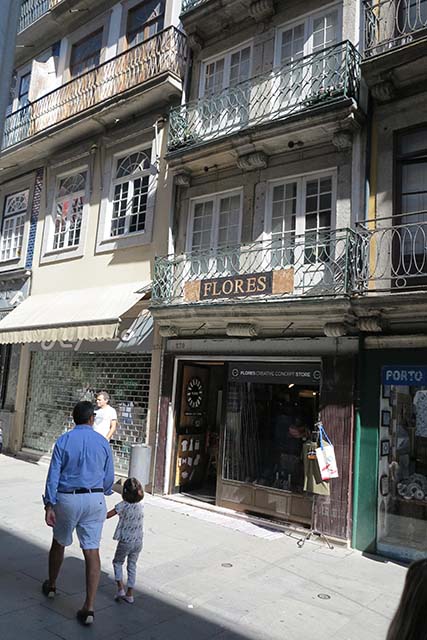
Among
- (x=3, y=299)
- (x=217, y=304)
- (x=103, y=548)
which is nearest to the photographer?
(x=103, y=548)

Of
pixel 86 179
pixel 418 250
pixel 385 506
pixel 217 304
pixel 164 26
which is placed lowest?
pixel 385 506

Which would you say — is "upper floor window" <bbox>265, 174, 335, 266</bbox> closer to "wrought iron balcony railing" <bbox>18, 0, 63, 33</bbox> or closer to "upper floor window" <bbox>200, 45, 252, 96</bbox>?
"upper floor window" <bbox>200, 45, 252, 96</bbox>

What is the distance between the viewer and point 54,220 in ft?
47.6

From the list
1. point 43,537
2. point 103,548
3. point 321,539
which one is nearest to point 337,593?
point 321,539

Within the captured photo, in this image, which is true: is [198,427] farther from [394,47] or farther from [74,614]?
[394,47]

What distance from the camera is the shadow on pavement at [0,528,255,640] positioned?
4512 millimetres

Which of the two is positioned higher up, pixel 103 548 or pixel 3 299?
pixel 3 299

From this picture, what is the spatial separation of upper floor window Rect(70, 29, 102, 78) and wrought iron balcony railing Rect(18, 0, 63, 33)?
4.70ft

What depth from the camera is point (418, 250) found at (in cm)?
799

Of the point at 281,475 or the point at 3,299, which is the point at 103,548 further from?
the point at 3,299

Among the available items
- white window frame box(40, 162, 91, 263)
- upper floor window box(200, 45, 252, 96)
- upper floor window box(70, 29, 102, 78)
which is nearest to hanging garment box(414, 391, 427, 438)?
upper floor window box(200, 45, 252, 96)

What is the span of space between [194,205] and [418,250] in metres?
4.82

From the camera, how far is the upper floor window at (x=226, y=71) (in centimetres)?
1077

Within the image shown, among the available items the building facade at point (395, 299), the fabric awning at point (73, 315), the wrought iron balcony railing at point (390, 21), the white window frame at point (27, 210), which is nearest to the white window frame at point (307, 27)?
the wrought iron balcony railing at point (390, 21)
